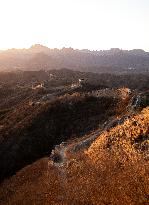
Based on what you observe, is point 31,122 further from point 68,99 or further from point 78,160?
point 78,160

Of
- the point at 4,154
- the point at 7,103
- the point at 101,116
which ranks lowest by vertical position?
the point at 7,103

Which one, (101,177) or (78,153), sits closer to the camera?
(101,177)

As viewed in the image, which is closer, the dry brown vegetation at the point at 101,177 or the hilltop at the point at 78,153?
the dry brown vegetation at the point at 101,177

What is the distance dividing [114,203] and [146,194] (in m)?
1.71

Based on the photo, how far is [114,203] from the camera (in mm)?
17453

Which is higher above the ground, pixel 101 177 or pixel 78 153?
pixel 101 177

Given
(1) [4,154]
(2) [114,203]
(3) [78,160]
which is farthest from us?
(1) [4,154]

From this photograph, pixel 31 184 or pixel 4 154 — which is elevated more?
pixel 31 184

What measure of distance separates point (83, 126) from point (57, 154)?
1511 cm

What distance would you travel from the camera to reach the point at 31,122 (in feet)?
190

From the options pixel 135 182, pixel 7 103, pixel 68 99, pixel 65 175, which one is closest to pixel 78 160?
pixel 65 175

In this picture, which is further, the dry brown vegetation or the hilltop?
the hilltop

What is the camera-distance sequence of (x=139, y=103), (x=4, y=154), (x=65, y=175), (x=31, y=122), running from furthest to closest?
(x=31, y=122) → (x=4, y=154) → (x=139, y=103) → (x=65, y=175)

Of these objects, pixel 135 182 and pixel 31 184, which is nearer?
pixel 135 182
